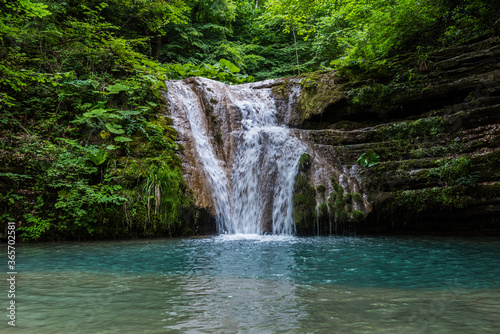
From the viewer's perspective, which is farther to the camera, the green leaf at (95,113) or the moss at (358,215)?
the green leaf at (95,113)

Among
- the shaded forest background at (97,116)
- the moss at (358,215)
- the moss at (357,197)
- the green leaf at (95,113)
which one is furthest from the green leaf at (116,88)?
the moss at (358,215)

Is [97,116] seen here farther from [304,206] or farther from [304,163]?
[304,206]

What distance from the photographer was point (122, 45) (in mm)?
8734

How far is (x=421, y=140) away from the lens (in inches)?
315

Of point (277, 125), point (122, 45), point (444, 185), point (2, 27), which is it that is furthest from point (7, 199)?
point (444, 185)

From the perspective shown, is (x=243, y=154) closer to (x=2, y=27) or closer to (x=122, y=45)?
(x=122, y=45)

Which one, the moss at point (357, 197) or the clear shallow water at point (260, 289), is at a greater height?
the moss at point (357, 197)

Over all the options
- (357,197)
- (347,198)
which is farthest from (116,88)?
(357,197)

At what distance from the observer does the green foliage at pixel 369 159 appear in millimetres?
7932

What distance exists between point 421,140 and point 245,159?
14.7 ft

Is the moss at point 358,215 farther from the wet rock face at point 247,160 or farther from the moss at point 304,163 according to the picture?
the moss at point 304,163

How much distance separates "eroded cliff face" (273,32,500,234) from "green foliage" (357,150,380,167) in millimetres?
129

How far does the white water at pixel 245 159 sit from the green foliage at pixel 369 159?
152 centimetres

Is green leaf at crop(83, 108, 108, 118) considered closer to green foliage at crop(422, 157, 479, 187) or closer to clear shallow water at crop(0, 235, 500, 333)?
clear shallow water at crop(0, 235, 500, 333)
